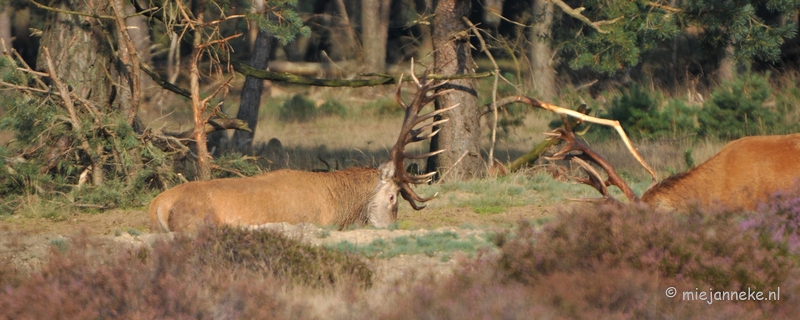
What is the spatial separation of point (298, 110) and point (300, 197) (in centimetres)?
2004

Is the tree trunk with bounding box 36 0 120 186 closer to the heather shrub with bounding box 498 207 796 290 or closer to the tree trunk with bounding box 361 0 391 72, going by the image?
the heather shrub with bounding box 498 207 796 290

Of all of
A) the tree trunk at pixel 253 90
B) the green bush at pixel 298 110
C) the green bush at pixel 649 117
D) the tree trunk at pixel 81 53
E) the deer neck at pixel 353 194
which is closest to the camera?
the deer neck at pixel 353 194

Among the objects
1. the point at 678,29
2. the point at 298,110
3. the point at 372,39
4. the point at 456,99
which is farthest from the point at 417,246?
the point at 372,39

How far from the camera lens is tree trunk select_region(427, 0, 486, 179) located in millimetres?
13148

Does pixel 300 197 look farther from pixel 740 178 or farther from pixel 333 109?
pixel 333 109

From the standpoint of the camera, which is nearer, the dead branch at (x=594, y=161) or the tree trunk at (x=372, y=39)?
the dead branch at (x=594, y=161)

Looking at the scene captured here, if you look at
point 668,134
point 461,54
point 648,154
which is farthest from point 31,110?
point 668,134

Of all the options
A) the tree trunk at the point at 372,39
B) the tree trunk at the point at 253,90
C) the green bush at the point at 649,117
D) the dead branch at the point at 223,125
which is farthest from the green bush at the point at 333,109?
the dead branch at the point at 223,125

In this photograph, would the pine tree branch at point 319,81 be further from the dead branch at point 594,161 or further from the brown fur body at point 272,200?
the dead branch at point 594,161

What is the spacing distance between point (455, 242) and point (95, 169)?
222 inches

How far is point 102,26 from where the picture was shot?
11625 millimetres

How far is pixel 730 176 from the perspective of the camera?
309 inches

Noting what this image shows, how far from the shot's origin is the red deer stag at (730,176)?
25.2ft

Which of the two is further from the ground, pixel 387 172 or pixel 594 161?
pixel 594 161
